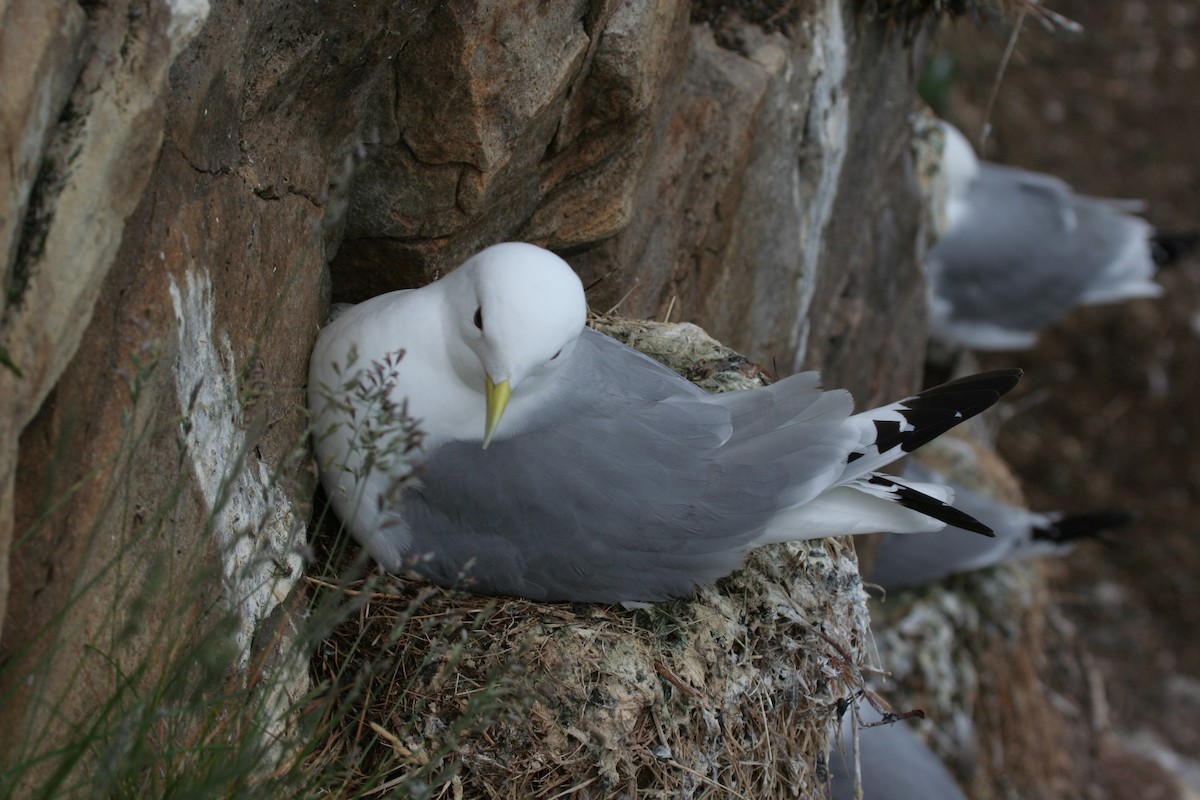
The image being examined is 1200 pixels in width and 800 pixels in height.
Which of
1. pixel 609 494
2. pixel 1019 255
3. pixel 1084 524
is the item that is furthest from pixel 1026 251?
pixel 609 494

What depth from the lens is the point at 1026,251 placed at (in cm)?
542

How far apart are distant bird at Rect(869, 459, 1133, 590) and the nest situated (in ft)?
6.99

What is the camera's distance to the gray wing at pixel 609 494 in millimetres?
1977

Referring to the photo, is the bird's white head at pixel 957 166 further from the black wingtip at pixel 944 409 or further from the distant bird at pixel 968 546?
the black wingtip at pixel 944 409

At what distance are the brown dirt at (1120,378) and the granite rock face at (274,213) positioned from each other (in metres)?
2.81

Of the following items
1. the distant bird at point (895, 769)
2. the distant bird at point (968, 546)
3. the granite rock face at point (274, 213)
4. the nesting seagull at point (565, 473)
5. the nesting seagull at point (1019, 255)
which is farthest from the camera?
the nesting seagull at point (1019, 255)

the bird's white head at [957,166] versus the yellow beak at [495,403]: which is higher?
the yellow beak at [495,403]

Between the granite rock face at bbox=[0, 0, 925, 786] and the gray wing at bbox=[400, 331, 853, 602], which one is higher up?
the granite rock face at bbox=[0, 0, 925, 786]

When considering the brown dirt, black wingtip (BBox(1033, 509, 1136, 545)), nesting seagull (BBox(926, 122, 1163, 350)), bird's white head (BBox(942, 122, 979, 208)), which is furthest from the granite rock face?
the brown dirt

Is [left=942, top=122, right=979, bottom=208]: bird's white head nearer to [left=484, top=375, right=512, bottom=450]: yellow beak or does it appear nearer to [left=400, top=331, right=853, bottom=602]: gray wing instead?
[left=400, top=331, right=853, bottom=602]: gray wing

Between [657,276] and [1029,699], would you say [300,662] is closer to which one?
[657,276]

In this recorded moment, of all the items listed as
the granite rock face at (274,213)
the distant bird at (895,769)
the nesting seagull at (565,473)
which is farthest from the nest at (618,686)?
the distant bird at (895,769)

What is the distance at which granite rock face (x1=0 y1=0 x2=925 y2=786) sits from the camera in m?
1.27

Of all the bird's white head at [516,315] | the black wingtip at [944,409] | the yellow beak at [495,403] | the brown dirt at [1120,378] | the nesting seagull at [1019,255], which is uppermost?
the bird's white head at [516,315]
